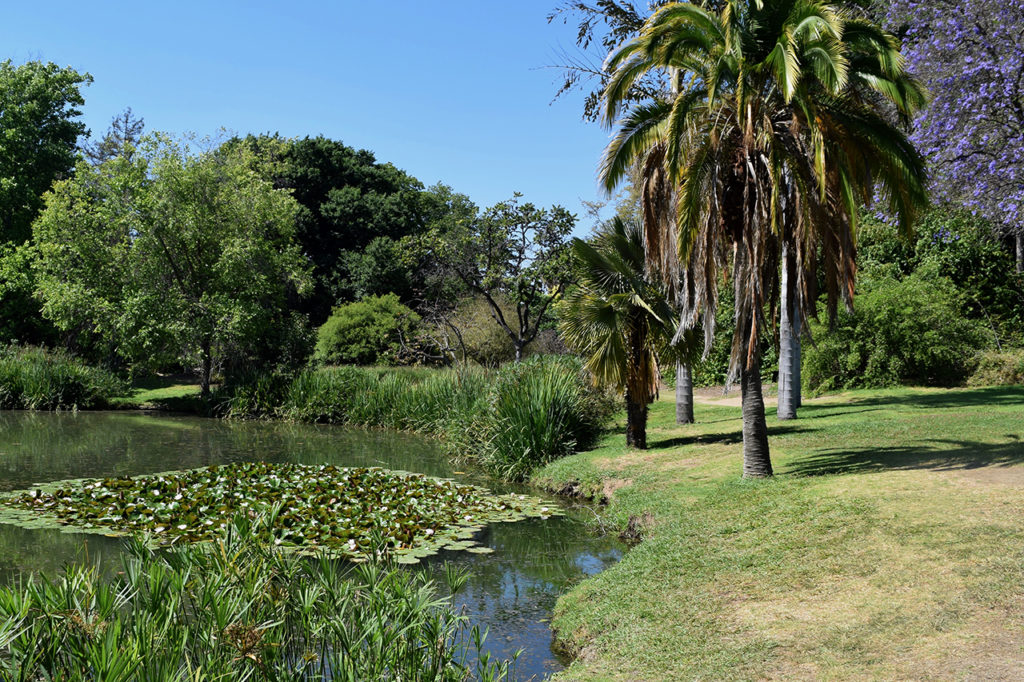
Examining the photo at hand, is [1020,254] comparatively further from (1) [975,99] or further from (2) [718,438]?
(2) [718,438]

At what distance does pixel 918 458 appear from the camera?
11031 millimetres

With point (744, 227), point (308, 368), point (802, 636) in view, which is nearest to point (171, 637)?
point (802, 636)

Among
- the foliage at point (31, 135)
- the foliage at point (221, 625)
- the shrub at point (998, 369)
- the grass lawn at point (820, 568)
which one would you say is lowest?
the grass lawn at point (820, 568)

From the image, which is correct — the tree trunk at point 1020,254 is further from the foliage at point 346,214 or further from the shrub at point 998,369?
the foliage at point 346,214

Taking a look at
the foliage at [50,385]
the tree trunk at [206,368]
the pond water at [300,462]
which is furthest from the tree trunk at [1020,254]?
the foliage at [50,385]

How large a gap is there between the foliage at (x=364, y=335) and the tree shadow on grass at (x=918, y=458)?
67.2ft

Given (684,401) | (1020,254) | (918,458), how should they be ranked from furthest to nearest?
(1020,254) < (684,401) < (918,458)

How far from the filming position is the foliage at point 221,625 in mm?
3871

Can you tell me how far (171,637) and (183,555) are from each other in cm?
92

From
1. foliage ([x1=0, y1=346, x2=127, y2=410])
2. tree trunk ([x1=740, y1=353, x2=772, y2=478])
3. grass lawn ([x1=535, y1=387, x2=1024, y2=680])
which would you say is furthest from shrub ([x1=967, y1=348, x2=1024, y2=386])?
foliage ([x1=0, y1=346, x2=127, y2=410])

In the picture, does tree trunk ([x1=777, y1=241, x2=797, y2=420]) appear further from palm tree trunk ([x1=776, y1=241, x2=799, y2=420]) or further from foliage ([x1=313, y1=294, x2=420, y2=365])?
foliage ([x1=313, y1=294, x2=420, y2=365])

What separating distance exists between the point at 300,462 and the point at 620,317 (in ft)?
25.0

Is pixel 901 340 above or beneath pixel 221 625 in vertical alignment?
above

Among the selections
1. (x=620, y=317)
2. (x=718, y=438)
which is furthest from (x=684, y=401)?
(x=620, y=317)
